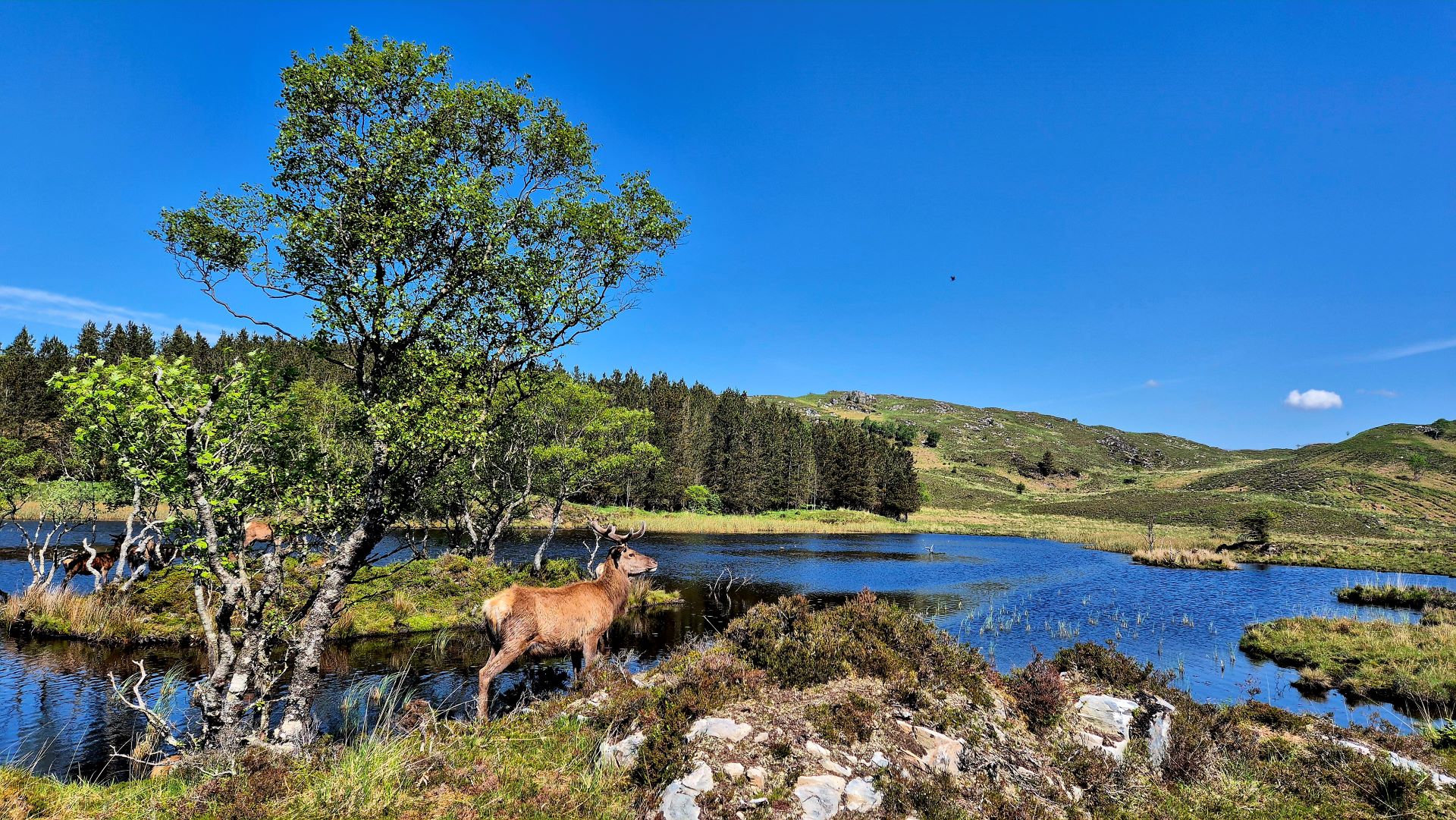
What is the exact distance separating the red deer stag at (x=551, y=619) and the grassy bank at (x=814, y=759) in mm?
1458

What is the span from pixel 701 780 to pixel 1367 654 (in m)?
22.7

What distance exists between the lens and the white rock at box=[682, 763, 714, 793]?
21.4 ft

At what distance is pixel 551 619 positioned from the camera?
458 inches

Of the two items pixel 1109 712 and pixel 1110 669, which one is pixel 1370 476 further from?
pixel 1109 712

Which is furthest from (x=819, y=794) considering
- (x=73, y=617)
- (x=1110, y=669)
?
(x=73, y=617)

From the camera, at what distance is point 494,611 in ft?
36.6

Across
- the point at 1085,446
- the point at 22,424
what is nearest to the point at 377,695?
the point at 22,424

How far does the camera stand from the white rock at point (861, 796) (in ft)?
20.8

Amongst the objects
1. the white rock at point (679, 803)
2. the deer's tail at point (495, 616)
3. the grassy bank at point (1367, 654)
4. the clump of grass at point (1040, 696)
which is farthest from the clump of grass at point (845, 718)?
the grassy bank at point (1367, 654)

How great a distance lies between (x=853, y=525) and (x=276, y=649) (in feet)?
239

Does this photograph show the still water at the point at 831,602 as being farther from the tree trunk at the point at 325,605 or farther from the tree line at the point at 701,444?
the tree line at the point at 701,444

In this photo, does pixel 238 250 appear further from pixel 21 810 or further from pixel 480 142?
pixel 21 810

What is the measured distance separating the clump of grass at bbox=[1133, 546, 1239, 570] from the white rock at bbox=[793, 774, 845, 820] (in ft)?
167

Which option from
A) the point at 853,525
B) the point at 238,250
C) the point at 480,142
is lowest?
the point at 853,525
